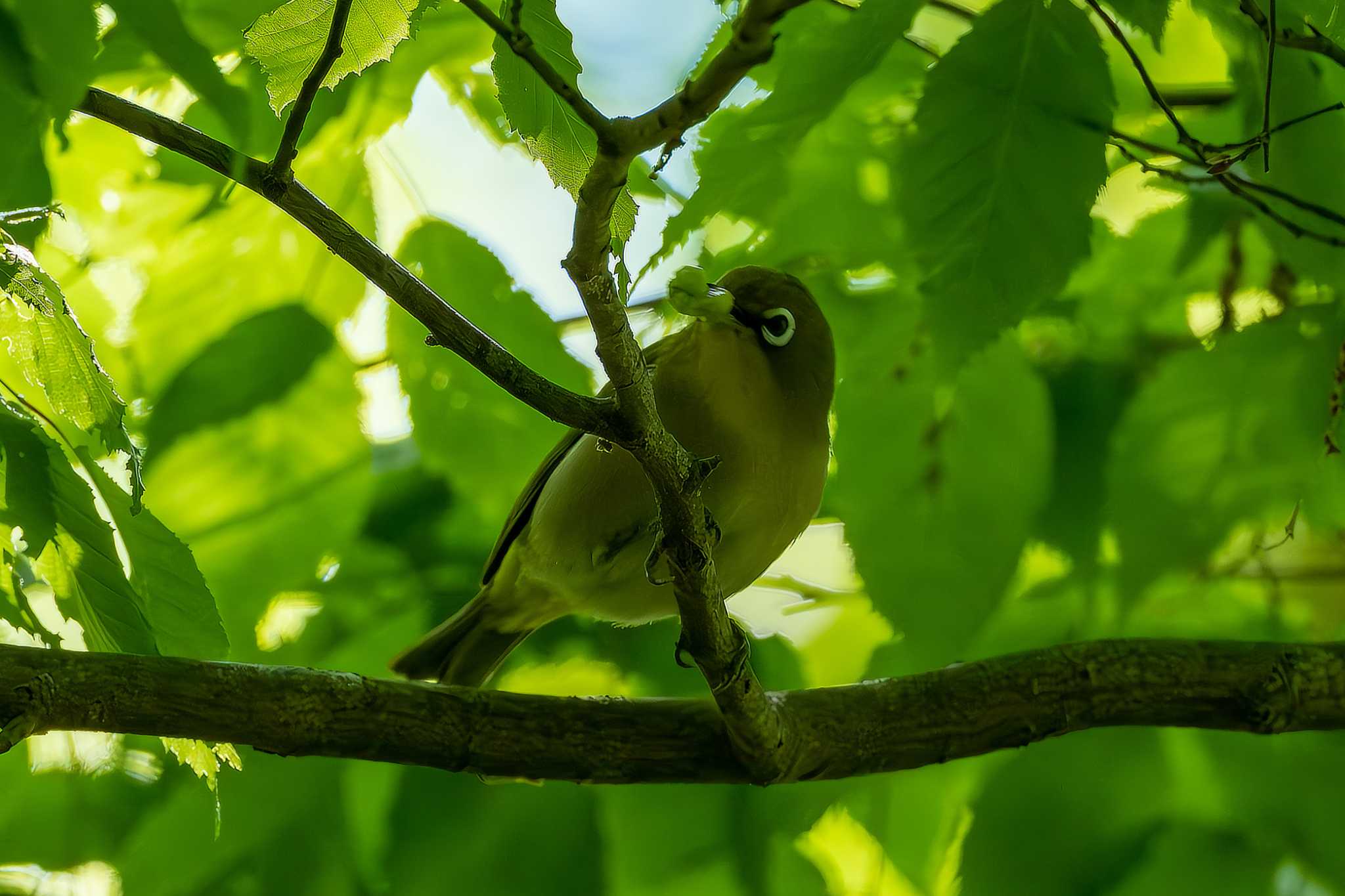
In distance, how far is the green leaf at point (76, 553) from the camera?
197 cm

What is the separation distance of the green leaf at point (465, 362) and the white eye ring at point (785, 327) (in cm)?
52

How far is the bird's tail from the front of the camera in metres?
3.52

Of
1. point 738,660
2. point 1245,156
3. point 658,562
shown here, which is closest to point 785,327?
point 658,562

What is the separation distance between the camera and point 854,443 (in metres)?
2.92

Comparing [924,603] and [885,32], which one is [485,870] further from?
[885,32]

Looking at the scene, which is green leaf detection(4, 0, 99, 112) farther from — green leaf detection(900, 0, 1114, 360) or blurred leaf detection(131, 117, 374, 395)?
blurred leaf detection(131, 117, 374, 395)

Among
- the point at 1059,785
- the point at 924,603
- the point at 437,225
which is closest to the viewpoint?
the point at 924,603

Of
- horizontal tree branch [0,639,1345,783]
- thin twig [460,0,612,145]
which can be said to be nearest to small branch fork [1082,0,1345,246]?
horizontal tree branch [0,639,1345,783]

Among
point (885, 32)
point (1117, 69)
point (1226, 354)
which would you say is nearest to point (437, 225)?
point (885, 32)

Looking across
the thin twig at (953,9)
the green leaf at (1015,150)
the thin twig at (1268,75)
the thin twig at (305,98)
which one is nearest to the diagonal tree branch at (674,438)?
the thin twig at (305,98)

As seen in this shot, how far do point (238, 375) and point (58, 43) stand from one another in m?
1.91

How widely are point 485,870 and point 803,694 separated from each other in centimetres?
104

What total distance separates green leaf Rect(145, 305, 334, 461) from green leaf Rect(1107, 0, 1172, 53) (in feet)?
7.27

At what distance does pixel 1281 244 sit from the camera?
8.13ft
